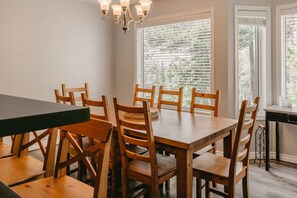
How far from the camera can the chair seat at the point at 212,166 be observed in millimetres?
1946

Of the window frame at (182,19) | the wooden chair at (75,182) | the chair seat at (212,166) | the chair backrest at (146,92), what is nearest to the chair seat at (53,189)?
the wooden chair at (75,182)

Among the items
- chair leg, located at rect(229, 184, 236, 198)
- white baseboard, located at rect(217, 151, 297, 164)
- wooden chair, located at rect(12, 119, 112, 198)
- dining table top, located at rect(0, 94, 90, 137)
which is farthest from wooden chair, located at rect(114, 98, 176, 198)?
white baseboard, located at rect(217, 151, 297, 164)

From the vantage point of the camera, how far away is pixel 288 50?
349 centimetres

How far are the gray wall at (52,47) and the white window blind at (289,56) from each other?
3189mm

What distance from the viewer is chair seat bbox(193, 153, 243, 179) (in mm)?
1946

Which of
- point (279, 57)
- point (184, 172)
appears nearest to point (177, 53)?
point (279, 57)

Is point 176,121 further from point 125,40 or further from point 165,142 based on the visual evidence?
point 125,40

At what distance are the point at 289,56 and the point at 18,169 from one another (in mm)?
3621

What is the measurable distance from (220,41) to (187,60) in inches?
27.0

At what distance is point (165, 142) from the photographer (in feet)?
6.08

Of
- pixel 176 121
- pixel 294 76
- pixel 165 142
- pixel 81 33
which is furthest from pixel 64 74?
pixel 294 76

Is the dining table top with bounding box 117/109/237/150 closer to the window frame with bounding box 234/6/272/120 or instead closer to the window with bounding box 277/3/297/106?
the window frame with bounding box 234/6/272/120

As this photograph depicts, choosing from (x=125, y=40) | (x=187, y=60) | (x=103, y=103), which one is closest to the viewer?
(x=103, y=103)

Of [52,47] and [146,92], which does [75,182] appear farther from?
[52,47]
